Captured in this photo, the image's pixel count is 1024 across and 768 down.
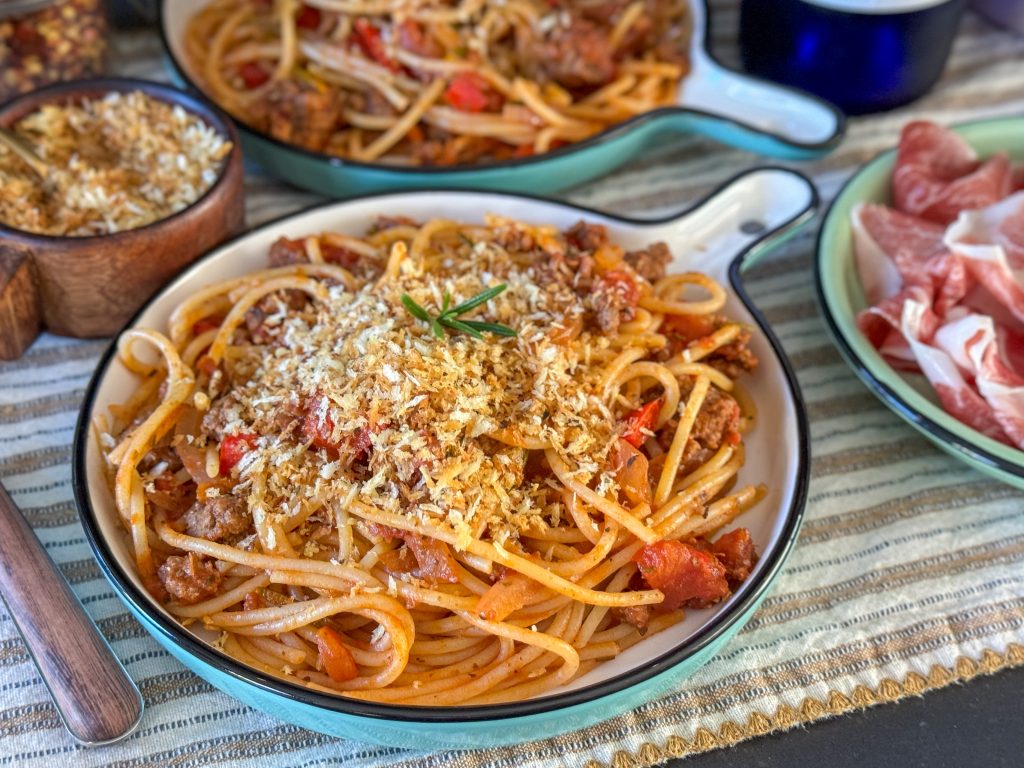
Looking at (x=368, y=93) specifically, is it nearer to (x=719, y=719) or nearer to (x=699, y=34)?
(x=699, y=34)

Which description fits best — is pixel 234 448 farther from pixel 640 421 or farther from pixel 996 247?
pixel 996 247

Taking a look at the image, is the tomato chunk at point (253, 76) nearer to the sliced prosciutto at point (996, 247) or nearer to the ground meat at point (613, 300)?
the ground meat at point (613, 300)

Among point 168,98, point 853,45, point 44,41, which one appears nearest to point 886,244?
point 853,45

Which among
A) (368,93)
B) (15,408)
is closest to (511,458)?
(15,408)

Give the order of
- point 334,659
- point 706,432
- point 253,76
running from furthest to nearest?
1. point 253,76
2. point 706,432
3. point 334,659

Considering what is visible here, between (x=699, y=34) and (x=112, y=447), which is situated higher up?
(x=699, y=34)

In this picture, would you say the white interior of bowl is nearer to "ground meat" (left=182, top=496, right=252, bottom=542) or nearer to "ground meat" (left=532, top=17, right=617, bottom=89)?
"ground meat" (left=182, top=496, right=252, bottom=542)

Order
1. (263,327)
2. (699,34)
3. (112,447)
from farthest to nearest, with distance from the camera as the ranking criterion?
1. (699,34)
2. (263,327)
3. (112,447)
